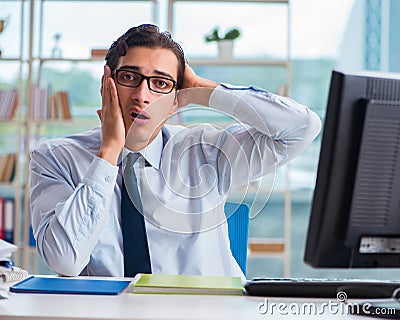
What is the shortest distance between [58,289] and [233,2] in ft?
10.1

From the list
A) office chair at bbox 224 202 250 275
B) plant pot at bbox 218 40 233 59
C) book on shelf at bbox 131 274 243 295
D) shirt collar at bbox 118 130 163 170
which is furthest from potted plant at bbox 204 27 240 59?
book on shelf at bbox 131 274 243 295

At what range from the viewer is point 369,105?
1299 millimetres

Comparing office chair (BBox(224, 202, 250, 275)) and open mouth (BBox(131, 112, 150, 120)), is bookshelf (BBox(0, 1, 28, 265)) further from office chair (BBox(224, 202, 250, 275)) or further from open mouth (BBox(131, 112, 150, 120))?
open mouth (BBox(131, 112, 150, 120))

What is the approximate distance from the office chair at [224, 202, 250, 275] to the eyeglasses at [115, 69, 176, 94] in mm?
434

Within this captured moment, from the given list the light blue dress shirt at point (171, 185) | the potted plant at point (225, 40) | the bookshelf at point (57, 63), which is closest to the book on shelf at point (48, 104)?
the bookshelf at point (57, 63)

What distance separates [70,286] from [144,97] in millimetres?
547

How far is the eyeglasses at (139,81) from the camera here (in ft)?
6.07

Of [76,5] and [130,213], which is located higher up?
[76,5]

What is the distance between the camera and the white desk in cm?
125

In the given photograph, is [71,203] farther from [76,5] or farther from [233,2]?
[76,5]

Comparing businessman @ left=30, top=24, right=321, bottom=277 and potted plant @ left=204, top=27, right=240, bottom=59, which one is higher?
potted plant @ left=204, top=27, right=240, bottom=59

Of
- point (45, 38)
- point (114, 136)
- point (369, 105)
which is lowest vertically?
point (114, 136)

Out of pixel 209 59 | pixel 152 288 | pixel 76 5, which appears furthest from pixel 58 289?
pixel 76 5

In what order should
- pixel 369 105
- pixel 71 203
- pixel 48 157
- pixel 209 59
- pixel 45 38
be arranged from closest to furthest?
1. pixel 369 105
2. pixel 71 203
3. pixel 48 157
4. pixel 209 59
5. pixel 45 38
